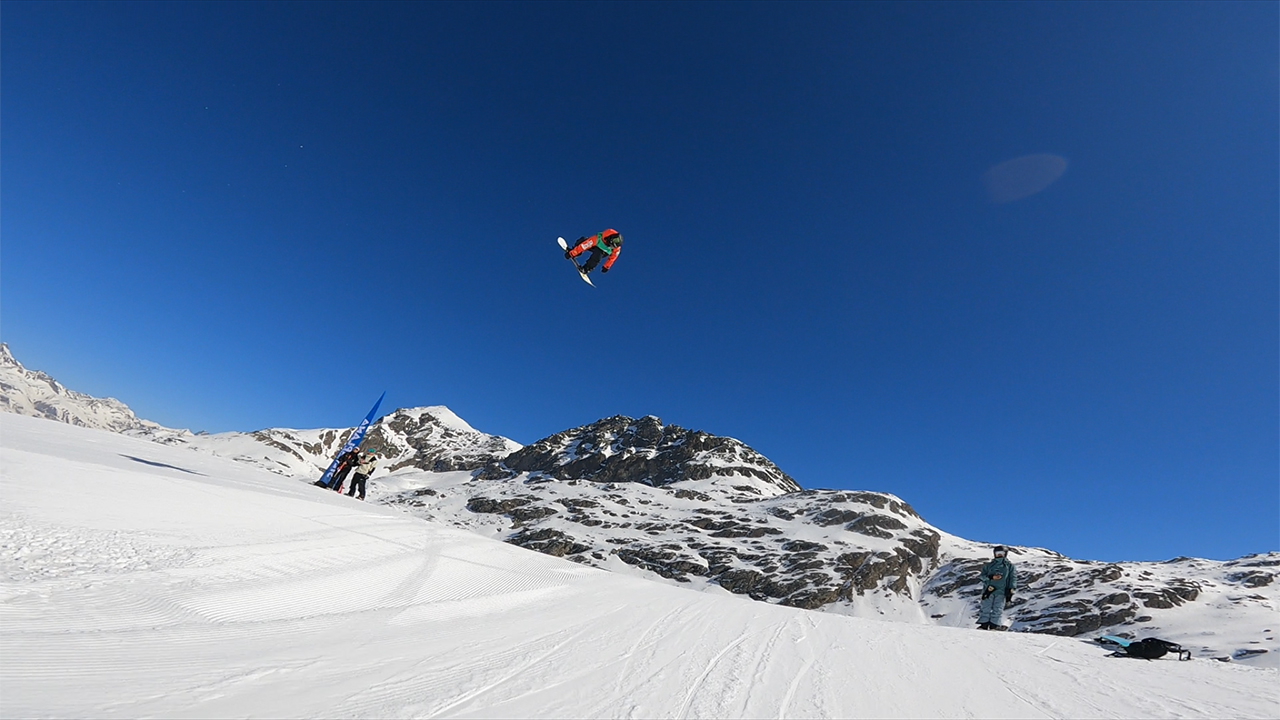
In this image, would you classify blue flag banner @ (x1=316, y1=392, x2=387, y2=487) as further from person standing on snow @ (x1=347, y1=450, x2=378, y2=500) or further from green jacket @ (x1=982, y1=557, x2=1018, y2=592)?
green jacket @ (x1=982, y1=557, x2=1018, y2=592)

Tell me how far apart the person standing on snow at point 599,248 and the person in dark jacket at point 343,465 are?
12386 millimetres

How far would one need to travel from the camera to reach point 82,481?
24.7ft

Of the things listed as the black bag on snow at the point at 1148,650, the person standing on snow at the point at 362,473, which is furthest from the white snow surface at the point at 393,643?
the person standing on snow at the point at 362,473

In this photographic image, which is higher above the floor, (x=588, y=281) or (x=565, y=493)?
(x=588, y=281)

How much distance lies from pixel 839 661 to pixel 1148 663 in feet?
15.4

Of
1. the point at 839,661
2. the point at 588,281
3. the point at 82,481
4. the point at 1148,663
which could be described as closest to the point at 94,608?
the point at 82,481

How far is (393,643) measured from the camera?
467 centimetres

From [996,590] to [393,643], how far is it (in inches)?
517

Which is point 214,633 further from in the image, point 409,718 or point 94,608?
point 409,718

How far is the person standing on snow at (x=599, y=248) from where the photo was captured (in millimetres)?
22016

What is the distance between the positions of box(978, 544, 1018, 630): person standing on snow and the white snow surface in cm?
300

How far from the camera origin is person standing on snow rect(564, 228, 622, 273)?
22.0 meters

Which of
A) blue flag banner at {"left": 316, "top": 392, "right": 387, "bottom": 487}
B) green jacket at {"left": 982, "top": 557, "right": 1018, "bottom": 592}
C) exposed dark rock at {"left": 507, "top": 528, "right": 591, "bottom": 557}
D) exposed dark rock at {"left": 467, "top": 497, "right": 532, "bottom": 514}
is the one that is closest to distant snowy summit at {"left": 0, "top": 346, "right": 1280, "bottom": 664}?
exposed dark rock at {"left": 507, "top": 528, "right": 591, "bottom": 557}

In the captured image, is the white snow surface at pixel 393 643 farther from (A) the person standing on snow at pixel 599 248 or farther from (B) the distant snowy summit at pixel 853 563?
(B) the distant snowy summit at pixel 853 563
